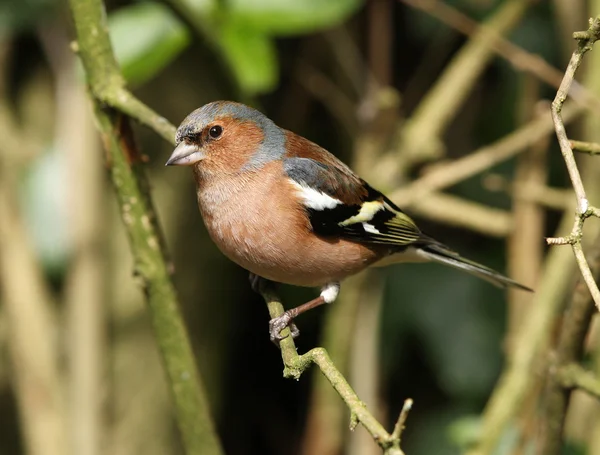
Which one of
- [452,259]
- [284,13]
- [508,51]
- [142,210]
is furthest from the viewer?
[508,51]

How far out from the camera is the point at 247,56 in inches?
130

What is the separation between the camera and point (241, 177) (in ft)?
8.77

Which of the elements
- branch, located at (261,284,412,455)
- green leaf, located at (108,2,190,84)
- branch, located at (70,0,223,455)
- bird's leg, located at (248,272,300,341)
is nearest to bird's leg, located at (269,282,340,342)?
bird's leg, located at (248,272,300,341)

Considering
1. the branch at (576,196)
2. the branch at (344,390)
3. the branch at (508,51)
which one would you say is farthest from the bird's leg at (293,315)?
the branch at (508,51)

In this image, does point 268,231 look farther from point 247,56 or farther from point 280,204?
point 247,56

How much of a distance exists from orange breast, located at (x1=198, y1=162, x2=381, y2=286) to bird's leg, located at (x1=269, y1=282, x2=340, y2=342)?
Answer: 0.04 metres

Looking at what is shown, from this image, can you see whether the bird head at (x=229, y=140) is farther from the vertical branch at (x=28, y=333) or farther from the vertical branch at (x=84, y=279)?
the vertical branch at (x=28, y=333)

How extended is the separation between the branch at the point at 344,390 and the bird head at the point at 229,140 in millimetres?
864

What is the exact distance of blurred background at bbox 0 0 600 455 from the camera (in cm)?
385

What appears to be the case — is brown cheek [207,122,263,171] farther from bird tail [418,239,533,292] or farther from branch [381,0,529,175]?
branch [381,0,529,175]

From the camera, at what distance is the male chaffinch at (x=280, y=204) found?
100 inches

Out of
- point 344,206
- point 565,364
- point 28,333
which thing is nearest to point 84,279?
point 28,333

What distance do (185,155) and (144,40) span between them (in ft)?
1.86

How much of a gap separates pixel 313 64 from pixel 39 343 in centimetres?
222
